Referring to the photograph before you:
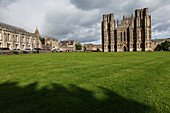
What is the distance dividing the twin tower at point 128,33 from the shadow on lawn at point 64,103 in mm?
48466

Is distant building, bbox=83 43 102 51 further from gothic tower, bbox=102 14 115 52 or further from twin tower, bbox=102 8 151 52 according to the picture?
gothic tower, bbox=102 14 115 52

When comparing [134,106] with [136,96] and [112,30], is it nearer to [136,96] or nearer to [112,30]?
[136,96]

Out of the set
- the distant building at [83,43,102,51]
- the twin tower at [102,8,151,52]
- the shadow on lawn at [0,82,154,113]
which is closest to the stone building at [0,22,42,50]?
the twin tower at [102,8,151,52]

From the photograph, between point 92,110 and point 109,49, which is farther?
point 109,49

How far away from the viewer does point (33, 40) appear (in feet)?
173

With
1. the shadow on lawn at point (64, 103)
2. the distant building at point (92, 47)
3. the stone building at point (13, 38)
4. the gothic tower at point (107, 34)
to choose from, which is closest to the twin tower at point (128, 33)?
the gothic tower at point (107, 34)

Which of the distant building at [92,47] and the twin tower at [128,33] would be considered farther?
the distant building at [92,47]

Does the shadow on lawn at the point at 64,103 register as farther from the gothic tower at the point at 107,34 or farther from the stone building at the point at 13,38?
the gothic tower at the point at 107,34

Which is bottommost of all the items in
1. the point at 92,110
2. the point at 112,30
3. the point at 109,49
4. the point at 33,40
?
the point at 92,110

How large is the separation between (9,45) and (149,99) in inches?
1962

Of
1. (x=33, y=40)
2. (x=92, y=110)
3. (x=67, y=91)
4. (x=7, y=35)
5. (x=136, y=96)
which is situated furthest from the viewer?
(x=33, y=40)

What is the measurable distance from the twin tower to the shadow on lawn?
4847 centimetres

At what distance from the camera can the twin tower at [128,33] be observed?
43906 mm

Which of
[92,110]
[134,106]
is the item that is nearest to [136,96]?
[134,106]
